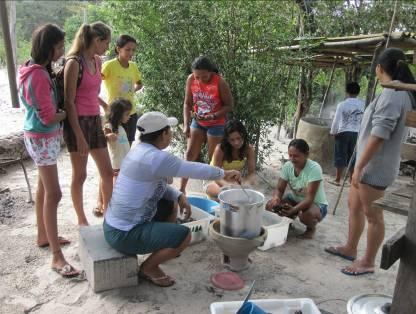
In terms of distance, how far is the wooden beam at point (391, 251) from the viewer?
199cm

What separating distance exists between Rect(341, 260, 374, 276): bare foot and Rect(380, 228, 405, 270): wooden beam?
1415mm

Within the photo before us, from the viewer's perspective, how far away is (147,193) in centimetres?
290

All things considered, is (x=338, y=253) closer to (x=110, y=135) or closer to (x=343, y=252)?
Result: (x=343, y=252)

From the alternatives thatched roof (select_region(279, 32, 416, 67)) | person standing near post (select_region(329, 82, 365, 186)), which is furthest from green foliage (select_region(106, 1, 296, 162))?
person standing near post (select_region(329, 82, 365, 186))

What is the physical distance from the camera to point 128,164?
2.88 m

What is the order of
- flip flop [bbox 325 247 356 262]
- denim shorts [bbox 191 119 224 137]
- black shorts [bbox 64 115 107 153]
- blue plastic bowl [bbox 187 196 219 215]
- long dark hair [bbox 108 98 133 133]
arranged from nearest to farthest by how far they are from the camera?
black shorts [bbox 64 115 107 153] → flip flop [bbox 325 247 356 262] → long dark hair [bbox 108 98 133 133] → blue plastic bowl [bbox 187 196 219 215] → denim shorts [bbox 191 119 224 137]

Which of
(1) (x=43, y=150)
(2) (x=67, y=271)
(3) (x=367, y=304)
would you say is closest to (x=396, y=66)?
(3) (x=367, y=304)

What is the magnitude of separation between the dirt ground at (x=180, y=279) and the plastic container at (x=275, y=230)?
0.19 feet

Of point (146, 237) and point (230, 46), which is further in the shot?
point (230, 46)

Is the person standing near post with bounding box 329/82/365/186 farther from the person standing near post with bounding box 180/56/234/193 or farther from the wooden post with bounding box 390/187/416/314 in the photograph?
the wooden post with bounding box 390/187/416/314

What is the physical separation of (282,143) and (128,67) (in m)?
5.32

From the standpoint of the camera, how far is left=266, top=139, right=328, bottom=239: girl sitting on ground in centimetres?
390

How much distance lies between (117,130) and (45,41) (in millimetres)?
1372

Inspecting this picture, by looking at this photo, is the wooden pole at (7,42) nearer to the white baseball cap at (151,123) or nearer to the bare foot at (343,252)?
the white baseball cap at (151,123)
